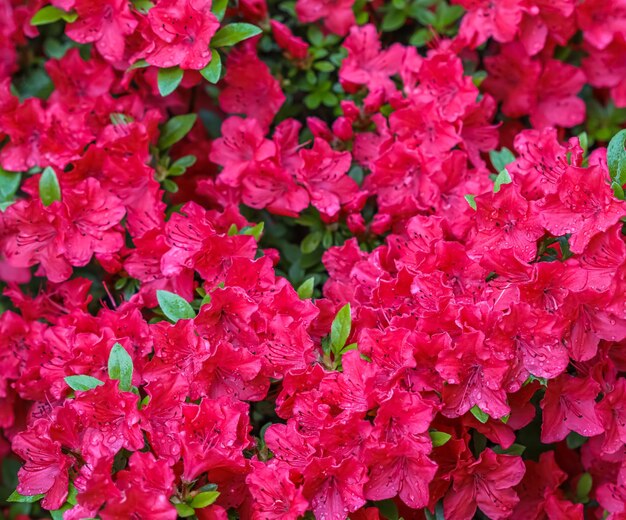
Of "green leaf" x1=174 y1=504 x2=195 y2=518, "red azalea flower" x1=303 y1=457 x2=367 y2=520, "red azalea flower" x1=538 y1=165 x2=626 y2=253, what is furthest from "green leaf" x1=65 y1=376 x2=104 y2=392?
"red azalea flower" x1=538 y1=165 x2=626 y2=253

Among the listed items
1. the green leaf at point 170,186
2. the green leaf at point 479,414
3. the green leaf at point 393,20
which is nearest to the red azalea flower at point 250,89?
the green leaf at point 170,186

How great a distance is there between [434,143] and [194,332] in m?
0.72

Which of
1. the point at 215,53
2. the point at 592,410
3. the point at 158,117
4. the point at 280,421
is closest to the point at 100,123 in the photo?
the point at 158,117

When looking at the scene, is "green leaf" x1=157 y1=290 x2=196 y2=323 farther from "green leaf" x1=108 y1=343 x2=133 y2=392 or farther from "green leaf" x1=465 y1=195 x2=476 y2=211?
"green leaf" x1=465 y1=195 x2=476 y2=211

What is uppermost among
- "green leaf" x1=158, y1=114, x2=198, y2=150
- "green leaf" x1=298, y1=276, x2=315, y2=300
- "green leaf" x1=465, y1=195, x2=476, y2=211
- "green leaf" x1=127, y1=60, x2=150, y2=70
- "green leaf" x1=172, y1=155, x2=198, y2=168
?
"green leaf" x1=127, y1=60, x2=150, y2=70

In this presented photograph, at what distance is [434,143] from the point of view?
6.38 feet

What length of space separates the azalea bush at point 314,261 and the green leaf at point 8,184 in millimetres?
13

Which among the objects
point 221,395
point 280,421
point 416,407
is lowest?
point 280,421

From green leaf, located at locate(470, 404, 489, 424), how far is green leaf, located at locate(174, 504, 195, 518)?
0.53 metres

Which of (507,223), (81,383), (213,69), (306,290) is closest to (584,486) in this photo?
(507,223)

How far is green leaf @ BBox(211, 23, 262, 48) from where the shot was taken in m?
1.89

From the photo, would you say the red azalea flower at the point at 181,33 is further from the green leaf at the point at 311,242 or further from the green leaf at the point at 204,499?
the green leaf at the point at 204,499

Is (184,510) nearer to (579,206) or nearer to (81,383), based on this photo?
(81,383)

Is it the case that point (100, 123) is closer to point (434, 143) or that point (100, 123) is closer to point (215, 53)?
point (215, 53)
